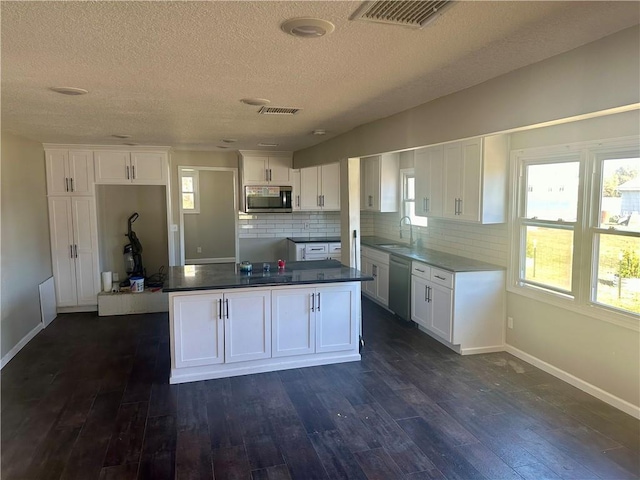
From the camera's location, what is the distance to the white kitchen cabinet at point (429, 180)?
17.0 feet

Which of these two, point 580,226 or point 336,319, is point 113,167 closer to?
point 336,319

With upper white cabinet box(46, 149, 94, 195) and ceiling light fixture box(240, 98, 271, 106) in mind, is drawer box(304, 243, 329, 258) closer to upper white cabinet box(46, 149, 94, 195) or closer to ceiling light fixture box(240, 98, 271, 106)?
upper white cabinet box(46, 149, 94, 195)

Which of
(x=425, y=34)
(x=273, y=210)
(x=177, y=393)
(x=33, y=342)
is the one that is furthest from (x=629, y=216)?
(x=33, y=342)

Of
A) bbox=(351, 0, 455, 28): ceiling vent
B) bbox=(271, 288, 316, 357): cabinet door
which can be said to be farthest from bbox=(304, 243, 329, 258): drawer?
bbox=(351, 0, 455, 28): ceiling vent

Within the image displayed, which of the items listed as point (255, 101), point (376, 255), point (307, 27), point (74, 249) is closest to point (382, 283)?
point (376, 255)

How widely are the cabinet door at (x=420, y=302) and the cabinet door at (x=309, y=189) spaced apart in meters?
2.78

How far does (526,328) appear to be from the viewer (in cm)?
Answer: 434

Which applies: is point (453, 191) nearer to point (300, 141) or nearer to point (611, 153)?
point (611, 153)

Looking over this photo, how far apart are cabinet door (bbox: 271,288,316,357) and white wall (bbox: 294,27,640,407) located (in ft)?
5.22

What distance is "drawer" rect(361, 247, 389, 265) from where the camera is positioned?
603cm

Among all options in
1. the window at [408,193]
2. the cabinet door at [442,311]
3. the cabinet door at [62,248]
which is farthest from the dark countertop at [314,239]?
the cabinet door at [62,248]

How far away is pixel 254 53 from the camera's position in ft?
7.05

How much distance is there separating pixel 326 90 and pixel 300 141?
2812 mm

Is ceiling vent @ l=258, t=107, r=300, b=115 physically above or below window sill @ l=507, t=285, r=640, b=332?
above
